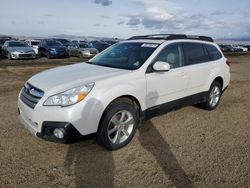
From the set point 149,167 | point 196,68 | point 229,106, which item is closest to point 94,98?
point 149,167

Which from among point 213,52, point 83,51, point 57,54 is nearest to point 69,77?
point 213,52

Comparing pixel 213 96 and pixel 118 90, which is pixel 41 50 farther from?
pixel 118 90

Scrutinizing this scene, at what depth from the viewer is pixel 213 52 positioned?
627 cm

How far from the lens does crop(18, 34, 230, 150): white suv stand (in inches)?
142

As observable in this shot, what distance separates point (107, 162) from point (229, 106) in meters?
4.49

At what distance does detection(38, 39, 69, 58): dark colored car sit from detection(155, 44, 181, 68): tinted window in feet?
58.2

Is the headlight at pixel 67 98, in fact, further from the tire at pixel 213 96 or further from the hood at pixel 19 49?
the hood at pixel 19 49

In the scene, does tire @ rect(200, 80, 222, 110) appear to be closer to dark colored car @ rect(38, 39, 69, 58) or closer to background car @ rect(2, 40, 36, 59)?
background car @ rect(2, 40, 36, 59)

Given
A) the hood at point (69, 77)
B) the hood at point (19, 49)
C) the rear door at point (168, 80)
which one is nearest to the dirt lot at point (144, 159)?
the rear door at point (168, 80)

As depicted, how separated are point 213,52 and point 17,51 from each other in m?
15.5

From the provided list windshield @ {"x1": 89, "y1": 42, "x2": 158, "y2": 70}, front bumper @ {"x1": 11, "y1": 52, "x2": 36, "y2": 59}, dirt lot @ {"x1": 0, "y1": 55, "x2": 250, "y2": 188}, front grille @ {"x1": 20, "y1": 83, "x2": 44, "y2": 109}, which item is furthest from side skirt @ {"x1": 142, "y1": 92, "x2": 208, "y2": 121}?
front bumper @ {"x1": 11, "y1": 52, "x2": 36, "y2": 59}

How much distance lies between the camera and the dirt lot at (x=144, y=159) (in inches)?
130

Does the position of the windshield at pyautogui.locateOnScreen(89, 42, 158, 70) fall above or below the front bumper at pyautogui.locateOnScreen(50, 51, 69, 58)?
above

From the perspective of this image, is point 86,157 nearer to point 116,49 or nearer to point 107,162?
point 107,162
